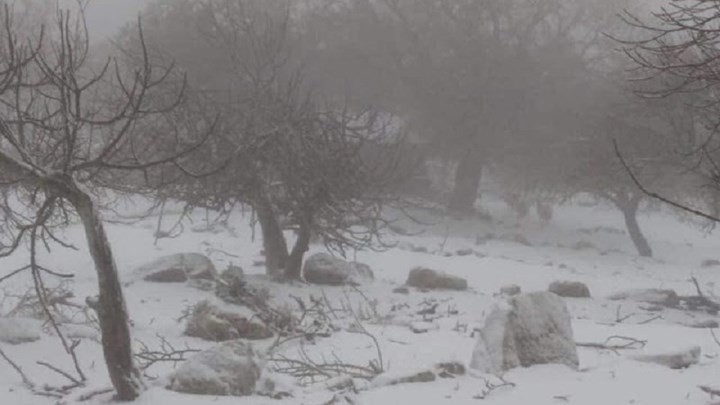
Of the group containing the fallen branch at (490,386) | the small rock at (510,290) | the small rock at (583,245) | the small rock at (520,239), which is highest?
the small rock at (520,239)

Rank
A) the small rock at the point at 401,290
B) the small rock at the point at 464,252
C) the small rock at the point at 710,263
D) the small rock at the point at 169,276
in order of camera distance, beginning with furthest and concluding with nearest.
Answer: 1. the small rock at the point at 710,263
2. the small rock at the point at 464,252
3. the small rock at the point at 401,290
4. the small rock at the point at 169,276

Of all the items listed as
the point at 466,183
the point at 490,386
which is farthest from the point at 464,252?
the point at 490,386

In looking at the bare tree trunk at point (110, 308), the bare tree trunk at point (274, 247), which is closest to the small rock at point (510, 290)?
the bare tree trunk at point (274, 247)

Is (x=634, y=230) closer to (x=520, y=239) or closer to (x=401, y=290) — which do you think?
(x=520, y=239)

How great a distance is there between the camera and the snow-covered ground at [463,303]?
17.9 ft

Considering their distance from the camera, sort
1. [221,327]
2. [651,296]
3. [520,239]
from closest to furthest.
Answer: [221,327] < [651,296] < [520,239]

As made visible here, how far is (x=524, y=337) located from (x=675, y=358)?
126cm

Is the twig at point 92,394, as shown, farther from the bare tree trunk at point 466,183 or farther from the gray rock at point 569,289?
the bare tree trunk at point 466,183

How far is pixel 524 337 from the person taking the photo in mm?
6250

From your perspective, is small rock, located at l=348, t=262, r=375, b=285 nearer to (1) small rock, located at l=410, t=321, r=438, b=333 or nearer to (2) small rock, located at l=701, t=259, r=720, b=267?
(1) small rock, located at l=410, t=321, r=438, b=333

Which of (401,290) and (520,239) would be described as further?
(520,239)

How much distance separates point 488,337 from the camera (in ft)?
20.4

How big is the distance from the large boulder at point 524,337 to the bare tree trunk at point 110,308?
106 inches

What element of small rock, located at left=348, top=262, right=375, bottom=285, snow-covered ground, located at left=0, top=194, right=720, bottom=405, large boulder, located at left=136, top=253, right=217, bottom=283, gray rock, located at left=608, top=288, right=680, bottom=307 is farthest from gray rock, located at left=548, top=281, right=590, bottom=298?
large boulder, located at left=136, top=253, right=217, bottom=283
